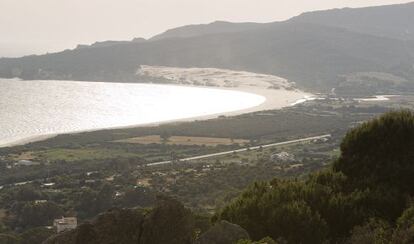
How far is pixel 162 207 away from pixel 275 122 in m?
114

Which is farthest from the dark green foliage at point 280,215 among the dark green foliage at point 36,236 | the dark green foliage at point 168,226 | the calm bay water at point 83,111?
the calm bay water at point 83,111

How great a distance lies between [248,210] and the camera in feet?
91.3

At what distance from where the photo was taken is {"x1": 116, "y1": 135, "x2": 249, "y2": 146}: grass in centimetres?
11196

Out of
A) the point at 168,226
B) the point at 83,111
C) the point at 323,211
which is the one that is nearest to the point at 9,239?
the point at 168,226

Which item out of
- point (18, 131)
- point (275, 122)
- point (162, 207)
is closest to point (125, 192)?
point (162, 207)

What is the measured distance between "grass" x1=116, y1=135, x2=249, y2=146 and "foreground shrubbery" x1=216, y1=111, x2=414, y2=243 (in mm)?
79415

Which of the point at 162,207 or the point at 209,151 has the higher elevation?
the point at 162,207

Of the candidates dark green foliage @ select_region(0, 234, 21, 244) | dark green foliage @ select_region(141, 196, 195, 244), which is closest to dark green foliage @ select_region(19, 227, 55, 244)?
dark green foliage @ select_region(0, 234, 21, 244)

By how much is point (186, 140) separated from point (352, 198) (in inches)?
3469

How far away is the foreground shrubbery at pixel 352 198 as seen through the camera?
992 inches

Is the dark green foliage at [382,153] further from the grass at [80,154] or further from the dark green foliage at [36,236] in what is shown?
the grass at [80,154]

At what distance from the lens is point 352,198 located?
27938mm

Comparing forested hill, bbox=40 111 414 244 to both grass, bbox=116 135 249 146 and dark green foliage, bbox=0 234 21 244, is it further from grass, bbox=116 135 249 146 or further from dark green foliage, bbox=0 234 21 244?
grass, bbox=116 135 249 146

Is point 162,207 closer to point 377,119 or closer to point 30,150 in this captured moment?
point 377,119
